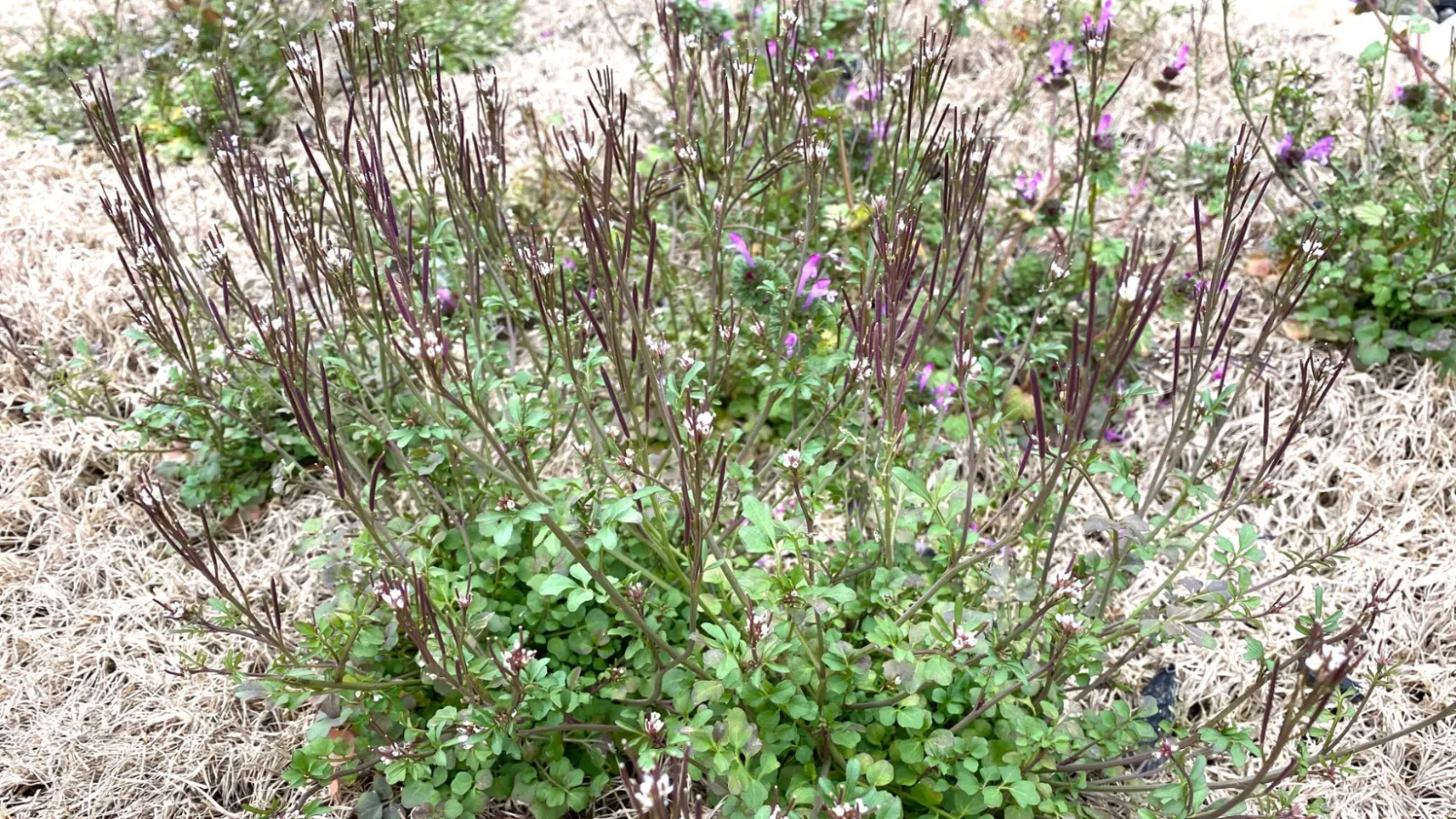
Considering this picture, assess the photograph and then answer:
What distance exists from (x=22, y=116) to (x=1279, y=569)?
17.6 feet

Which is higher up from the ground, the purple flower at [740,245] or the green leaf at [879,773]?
the purple flower at [740,245]

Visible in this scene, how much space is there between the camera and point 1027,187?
323cm

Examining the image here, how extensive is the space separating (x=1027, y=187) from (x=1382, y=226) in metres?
1.08

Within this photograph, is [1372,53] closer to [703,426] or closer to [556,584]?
[703,426]

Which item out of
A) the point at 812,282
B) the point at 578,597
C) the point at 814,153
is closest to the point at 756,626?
the point at 578,597

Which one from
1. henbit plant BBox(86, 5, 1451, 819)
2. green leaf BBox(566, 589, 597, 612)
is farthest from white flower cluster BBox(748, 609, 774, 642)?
green leaf BBox(566, 589, 597, 612)

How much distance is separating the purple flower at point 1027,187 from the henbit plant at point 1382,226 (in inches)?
25.4

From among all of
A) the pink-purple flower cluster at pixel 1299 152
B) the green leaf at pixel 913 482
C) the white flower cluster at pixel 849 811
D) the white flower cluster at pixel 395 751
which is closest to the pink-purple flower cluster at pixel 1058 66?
the pink-purple flower cluster at pixel 1299 152

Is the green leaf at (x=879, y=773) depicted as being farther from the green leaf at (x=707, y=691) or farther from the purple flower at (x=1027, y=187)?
the purple flower at (x=1027, y=187)

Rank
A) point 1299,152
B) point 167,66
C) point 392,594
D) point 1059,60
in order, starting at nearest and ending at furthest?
1. point 392,594
2. point 1299,152
3. point 1059,60
4. point 167,66

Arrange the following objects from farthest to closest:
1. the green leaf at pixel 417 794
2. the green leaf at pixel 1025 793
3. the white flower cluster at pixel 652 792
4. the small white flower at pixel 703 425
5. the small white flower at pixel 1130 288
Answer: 1. the green leaf at pixel 417 794
2. the green leaf at pixel 1025 793
3. the small white flower at pixel 703 425
4. the small white flower at pixel 1130 288
5. the white flower cluster at pixel 652 792

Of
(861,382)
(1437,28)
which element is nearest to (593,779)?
(861,382)

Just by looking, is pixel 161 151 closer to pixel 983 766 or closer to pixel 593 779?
pixel 593 779

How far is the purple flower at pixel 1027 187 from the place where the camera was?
3.22 metres
